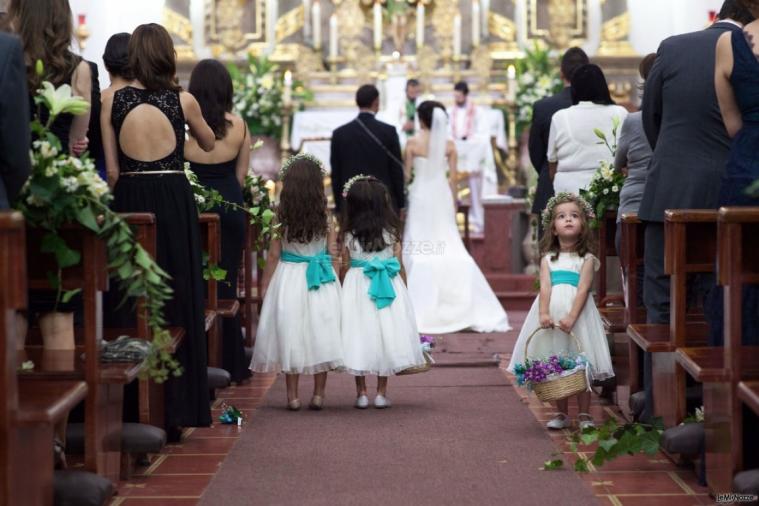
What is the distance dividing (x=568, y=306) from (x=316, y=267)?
1.54m

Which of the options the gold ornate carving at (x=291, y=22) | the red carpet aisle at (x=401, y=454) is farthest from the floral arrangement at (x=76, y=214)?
the gold ornate carving at (x=291, y=22)

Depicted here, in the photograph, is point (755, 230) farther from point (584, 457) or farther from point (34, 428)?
point (34, 428)

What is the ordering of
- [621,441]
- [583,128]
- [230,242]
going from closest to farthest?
[621,441], [230,242], [583,128]

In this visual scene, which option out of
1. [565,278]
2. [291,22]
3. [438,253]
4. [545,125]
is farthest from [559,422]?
[291,22]

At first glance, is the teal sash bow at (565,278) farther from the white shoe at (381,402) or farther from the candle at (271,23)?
the candle at (271,23)

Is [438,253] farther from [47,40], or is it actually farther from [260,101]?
[47,40]

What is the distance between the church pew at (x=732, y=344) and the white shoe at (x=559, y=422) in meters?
1.88

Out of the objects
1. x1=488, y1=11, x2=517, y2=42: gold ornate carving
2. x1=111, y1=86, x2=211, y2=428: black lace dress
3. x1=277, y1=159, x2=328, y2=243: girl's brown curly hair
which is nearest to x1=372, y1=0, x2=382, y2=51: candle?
x1=488, y1=11, x2=517, y2=42: gold ornate carving

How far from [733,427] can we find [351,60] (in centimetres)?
1402

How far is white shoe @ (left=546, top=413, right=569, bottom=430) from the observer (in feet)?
23.6

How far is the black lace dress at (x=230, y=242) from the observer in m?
8.77

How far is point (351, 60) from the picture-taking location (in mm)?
18719

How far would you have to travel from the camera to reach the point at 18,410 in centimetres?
436

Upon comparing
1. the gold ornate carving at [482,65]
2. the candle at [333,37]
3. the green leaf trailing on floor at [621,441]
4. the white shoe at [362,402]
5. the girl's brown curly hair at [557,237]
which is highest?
the candle at [333,37]
